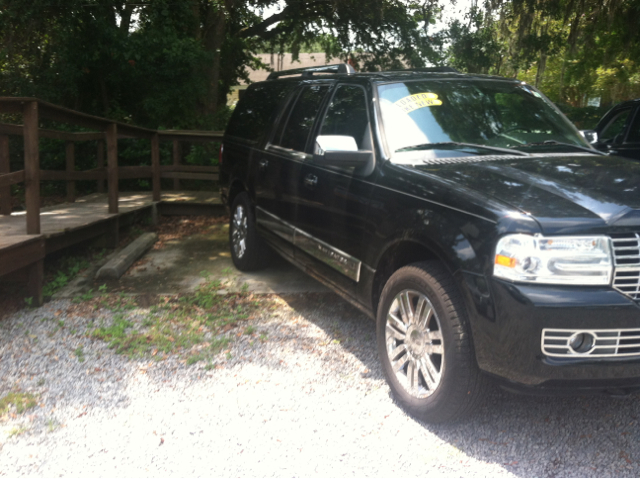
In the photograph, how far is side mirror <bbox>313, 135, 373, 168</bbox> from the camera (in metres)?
4.15

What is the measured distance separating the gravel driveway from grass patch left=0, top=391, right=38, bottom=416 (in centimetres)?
6

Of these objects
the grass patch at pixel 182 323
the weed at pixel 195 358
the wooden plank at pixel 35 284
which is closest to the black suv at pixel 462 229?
the grass patch at pixel 182 323

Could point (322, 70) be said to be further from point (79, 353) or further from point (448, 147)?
point (79, 353)

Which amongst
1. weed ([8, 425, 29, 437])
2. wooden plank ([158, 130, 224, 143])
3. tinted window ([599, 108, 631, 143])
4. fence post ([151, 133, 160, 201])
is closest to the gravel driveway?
weed ([8, 425, 29, 437])

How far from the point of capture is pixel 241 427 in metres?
3.54

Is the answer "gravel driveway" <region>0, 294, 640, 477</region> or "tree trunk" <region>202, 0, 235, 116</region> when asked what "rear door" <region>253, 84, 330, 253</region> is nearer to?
"gravel driveway" <region>0, 294, 640, 477</region>

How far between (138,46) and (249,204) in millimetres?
7249

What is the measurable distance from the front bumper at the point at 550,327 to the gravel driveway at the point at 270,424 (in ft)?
1.53

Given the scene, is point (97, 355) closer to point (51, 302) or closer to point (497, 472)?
point (51, 302)

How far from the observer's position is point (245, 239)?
6.70 m

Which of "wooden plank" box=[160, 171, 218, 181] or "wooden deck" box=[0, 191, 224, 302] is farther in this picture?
"wooden plank" box=[160, 171, 218, 181]

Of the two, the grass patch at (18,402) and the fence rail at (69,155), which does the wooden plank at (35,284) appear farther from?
the grass patch at (18,402)

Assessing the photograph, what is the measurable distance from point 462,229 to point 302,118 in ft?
8.72

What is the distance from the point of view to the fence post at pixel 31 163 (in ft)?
17.9
